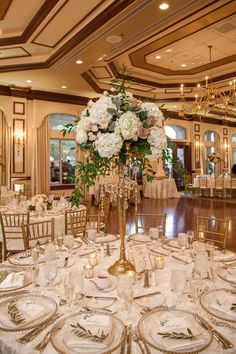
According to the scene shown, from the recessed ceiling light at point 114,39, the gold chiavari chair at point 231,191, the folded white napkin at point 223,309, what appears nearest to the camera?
the folded white napkin at point 223,309

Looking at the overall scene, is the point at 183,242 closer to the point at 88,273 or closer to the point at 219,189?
the point at 88,273

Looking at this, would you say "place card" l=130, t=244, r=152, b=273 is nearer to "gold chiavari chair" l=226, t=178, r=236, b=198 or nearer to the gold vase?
the gold vase

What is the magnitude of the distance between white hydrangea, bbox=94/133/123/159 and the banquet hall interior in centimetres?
2

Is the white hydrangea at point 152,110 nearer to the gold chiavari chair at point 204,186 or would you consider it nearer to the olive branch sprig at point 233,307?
the olive branch sprig at point 233,307

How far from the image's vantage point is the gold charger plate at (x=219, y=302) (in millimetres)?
1477

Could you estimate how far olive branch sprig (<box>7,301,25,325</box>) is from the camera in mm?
1429

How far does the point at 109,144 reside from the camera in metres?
1.74

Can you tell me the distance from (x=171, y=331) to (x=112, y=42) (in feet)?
18.3

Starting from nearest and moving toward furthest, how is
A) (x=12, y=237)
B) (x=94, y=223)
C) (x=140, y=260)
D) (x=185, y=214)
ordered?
(x=140, y=260)
(x=94, y=223)
(x=12, y=237)
(x=185, y=214)

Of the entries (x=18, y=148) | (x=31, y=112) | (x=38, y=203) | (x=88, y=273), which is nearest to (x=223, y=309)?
(x=88, y=273)

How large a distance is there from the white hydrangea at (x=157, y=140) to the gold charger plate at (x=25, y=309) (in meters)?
1.07

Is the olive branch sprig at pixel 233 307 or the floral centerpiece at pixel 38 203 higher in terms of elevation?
the floral centerpiece at pixel 38 203

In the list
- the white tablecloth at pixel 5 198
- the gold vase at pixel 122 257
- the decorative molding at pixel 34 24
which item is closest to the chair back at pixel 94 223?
the gold vase at pixel 122 257

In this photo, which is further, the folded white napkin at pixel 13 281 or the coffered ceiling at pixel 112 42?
the coffered ceiling at pixel 112 42
